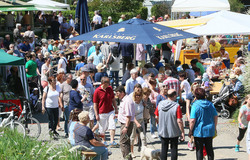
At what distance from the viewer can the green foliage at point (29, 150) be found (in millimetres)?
6324

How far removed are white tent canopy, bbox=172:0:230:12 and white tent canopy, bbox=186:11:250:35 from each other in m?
5.56

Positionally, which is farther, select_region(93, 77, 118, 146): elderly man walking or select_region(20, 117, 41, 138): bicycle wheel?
select_region(20, 117, 41, 138): bicycle wheel

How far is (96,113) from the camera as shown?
9.41 m

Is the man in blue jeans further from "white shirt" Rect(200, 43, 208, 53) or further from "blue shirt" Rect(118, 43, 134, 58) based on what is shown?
"white shirt" Rect(200, 43, 208, 53)

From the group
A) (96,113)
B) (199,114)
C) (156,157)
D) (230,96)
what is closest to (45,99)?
(96,113)

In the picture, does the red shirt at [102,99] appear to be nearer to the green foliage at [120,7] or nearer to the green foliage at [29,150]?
the green foliage at [29,150]

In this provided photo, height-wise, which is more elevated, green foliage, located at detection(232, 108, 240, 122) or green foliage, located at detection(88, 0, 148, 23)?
green foliage, located at detection(88, 0, 148, 23)

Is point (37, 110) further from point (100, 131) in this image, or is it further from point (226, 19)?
point (226, 19)

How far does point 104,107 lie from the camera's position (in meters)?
9.42

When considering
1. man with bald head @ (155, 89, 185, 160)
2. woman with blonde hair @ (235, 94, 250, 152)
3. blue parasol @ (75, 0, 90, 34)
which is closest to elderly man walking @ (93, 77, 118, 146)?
man with bald head @ (155, 89, 185, 160)

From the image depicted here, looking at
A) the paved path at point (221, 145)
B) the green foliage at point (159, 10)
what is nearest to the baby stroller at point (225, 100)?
the paved path at point (221, 145)

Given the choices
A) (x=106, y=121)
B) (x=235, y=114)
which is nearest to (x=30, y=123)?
(x=106, y=121)

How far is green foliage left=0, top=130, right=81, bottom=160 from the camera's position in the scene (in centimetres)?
632

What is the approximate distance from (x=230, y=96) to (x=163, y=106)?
4.78 m
